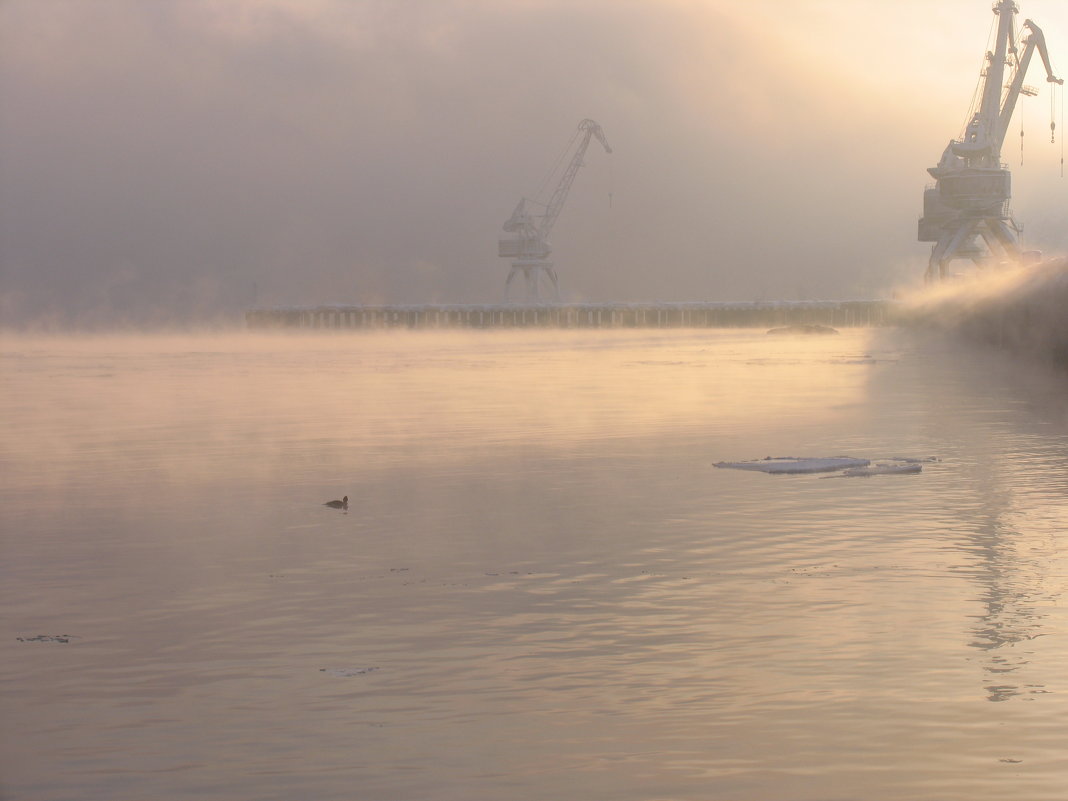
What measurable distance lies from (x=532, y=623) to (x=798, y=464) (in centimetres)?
1372

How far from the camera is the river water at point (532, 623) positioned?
380 inches

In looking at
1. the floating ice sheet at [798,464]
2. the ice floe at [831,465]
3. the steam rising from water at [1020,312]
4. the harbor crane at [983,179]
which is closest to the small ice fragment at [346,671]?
the ice floe at [831,465]

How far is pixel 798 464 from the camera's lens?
1060 inches

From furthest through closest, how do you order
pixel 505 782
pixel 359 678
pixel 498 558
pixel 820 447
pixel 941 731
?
pixel 820 447, pixel 498 558, pixel 359 678, pixel 941 731, pixel 505 782

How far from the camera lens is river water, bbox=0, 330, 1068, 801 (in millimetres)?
9641

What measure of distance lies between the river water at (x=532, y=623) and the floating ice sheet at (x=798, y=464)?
2.37ft

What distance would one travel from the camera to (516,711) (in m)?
10.8

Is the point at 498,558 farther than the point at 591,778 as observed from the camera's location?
Yes

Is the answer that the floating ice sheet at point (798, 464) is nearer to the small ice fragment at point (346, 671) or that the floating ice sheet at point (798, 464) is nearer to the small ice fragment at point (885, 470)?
the small ice fragment at point (885, 470)

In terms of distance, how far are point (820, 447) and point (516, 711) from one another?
22.0m

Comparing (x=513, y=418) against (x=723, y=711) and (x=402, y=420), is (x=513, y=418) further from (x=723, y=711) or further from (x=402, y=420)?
(x=723, y=711)

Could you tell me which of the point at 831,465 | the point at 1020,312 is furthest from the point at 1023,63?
the point at 831,465

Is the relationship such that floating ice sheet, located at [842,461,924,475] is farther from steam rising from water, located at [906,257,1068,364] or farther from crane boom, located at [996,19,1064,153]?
crane boom, located at [996,19,1064,153]

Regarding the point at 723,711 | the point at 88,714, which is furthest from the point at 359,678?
the point at 723,711
